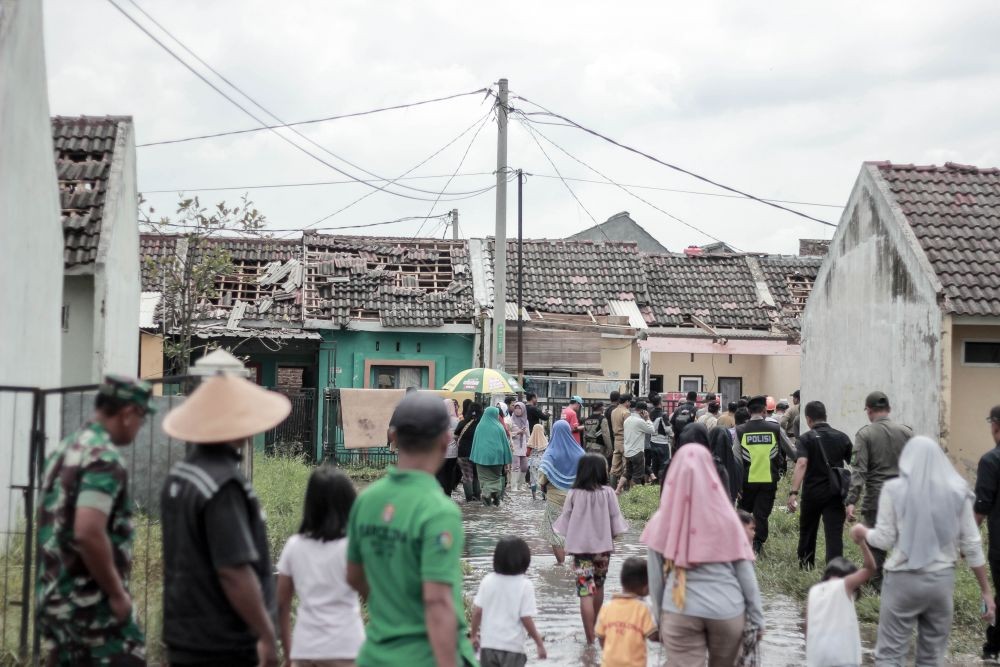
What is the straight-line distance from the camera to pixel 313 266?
1158 inches

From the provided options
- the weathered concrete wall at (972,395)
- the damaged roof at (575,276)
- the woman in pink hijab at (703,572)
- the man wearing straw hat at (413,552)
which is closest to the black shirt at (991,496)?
the woman in pink hijab at (703,572)

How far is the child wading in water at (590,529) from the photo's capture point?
8.95 meters

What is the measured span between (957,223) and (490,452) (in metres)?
8.10

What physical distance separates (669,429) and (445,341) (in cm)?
982

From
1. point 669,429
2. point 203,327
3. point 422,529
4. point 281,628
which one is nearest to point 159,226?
point 203,327

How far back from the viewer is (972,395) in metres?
16.2

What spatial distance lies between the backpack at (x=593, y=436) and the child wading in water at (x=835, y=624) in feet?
45.5

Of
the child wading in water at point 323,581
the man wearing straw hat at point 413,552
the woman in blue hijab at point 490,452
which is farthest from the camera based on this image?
the woman in blue hijab at point 490,452

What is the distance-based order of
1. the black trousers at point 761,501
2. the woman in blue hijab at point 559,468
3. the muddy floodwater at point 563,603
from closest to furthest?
the muddy floodwater at point 563,603, the woman in blue hijab at point 559,468, the black trousers at point 761,501

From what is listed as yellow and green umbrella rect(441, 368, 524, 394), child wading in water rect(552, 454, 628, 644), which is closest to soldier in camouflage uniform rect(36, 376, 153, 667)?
child wading in water rect(552, 454, 628, 644)

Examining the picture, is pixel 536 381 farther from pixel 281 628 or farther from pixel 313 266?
pixel 281 628

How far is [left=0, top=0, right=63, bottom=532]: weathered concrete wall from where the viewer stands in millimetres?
10836

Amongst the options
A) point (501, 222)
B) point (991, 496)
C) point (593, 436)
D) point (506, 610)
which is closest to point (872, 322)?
point (593, 436)

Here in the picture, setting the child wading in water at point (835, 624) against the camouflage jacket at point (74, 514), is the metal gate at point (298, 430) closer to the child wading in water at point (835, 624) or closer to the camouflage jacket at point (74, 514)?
the child wading in water at point (835, 624)
